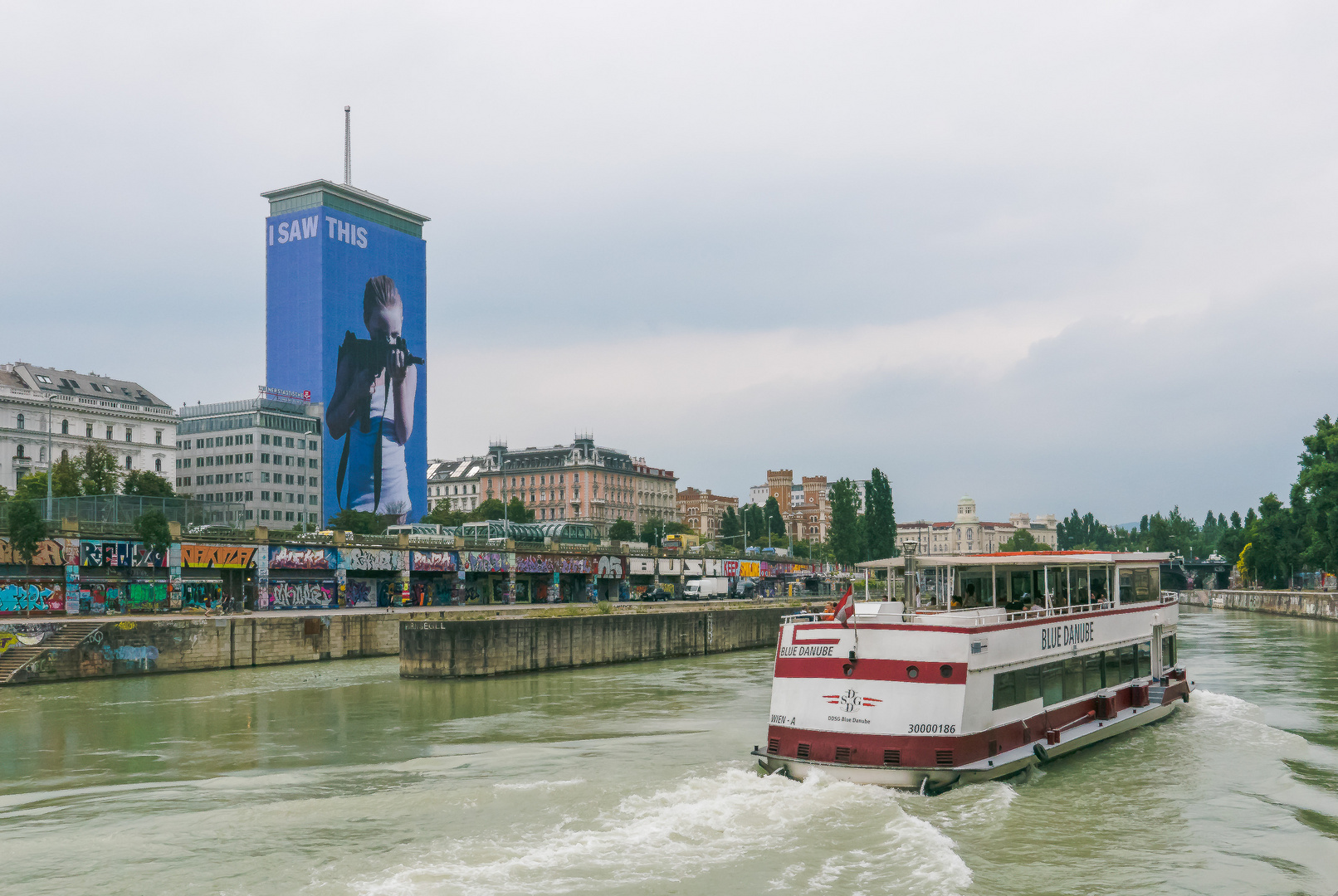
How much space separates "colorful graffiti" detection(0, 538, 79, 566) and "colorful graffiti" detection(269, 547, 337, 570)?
14583 millimetres

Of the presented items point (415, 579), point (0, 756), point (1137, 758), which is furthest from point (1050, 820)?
point (415, 579)

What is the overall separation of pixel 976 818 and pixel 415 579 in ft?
243

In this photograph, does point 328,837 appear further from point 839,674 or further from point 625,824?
point 839,674

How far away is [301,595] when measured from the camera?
78.0 meters

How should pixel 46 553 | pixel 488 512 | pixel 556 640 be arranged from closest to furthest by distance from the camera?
pixel 556 640 → pixel 46 553 → pixel 488 512

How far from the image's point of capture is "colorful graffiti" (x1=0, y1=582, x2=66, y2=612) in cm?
5891

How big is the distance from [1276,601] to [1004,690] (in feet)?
350

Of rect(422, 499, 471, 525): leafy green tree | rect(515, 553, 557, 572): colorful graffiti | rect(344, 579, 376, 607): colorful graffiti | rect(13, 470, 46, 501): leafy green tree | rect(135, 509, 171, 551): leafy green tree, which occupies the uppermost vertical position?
rect(13, 470, 46, 501): leafy green tree

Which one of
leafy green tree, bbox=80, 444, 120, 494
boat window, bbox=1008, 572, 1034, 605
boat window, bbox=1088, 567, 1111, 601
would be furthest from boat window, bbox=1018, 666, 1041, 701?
leafy green tree, bbox=80, 444, 120, 494

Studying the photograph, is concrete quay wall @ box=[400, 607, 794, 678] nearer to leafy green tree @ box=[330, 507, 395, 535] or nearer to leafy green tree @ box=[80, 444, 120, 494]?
leafy green tree @ box=[80, 444, 120, 494]

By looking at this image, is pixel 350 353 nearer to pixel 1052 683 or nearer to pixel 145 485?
pixel 145 485

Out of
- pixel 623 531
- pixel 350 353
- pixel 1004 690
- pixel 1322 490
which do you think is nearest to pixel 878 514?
pixel 623 531

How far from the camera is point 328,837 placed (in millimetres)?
21234

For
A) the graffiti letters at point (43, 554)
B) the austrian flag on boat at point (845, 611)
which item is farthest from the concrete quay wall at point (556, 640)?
the austrian flag on boat at point (845, 611)
